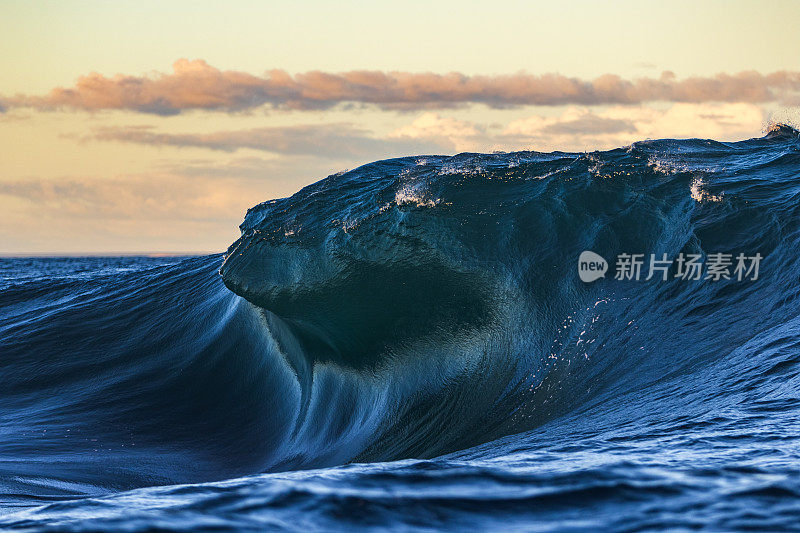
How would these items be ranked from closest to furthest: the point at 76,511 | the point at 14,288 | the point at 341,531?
the point at 341,531 < the point at 76,511 < the point at 14,288

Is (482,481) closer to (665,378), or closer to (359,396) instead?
(665,378)

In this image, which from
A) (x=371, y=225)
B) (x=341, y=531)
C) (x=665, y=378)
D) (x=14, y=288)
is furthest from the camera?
(x=14, y=288)

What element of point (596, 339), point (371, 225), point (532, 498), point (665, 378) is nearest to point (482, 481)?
point (532, 498)

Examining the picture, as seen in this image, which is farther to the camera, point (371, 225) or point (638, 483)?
point (371, 225)

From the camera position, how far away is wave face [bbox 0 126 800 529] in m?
6.21

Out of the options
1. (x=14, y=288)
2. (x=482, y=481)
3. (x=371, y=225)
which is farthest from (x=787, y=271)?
(x=14, y=288)

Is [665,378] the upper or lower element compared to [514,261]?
lower

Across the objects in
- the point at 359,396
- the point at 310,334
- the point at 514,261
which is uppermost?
the point at 514,261

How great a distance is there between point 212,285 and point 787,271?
812 centimetres

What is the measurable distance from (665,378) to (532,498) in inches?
160

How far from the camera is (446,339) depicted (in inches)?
325

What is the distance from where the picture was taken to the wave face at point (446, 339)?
20.4 ft

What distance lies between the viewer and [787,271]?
766 cm

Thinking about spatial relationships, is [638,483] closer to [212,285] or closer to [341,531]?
[341,531]
